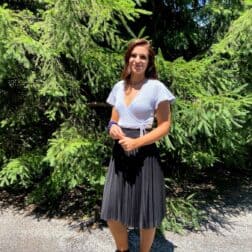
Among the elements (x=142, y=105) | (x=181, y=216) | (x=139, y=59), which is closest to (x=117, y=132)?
(x=142, y=105)

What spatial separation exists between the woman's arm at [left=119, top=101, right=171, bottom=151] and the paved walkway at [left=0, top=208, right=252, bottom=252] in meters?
1.40

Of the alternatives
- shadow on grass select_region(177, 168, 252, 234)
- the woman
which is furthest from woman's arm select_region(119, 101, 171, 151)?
shadow on grass select_region(177, 168, 252, 234)

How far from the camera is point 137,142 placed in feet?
9.24

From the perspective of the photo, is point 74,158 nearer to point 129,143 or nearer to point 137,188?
point 137,188

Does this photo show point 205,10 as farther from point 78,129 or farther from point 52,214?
point 52,214

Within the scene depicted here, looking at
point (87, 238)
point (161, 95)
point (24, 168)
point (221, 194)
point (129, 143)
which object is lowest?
point (87, 238)

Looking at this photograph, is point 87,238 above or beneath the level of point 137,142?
beneath

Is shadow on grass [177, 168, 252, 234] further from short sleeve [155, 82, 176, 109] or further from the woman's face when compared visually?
the woman's face

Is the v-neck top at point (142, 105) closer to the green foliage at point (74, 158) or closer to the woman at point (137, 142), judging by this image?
the woman at point (137, 142)

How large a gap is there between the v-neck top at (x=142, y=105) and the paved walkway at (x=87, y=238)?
4.74 ft

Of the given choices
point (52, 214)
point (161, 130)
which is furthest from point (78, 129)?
point (161, 130)

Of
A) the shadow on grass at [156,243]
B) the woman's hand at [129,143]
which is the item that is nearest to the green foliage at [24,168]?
the shadow on grass at [156,243]

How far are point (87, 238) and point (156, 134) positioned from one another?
1696mm

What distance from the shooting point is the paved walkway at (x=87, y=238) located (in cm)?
385
